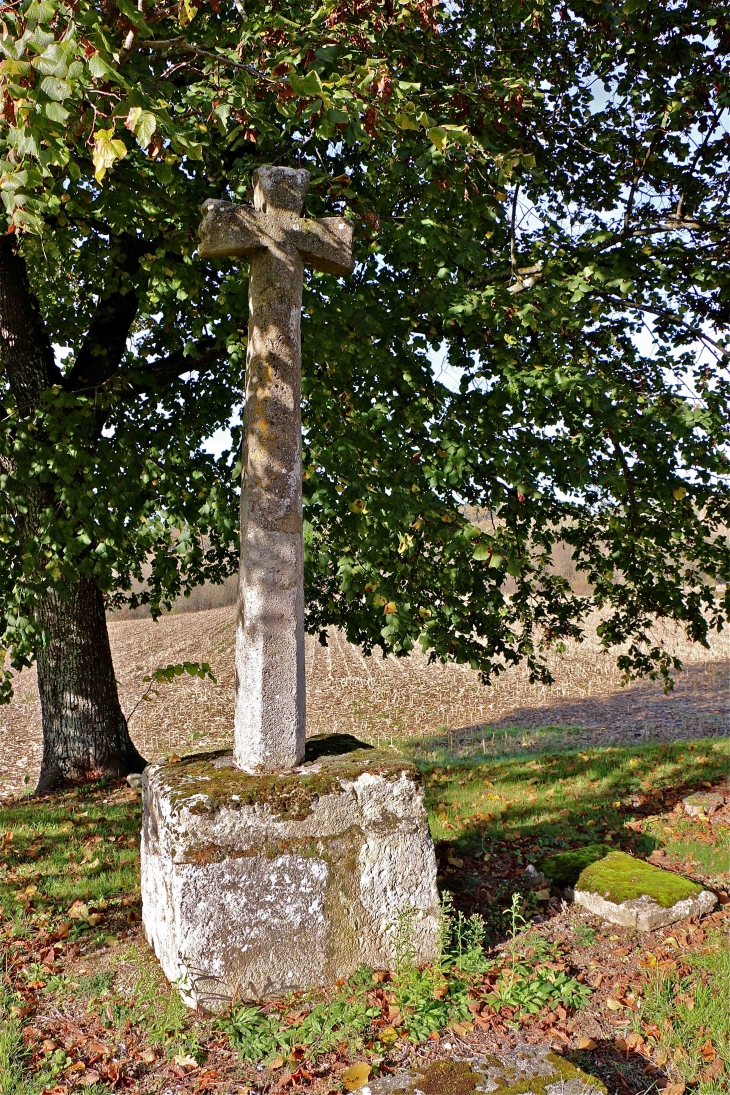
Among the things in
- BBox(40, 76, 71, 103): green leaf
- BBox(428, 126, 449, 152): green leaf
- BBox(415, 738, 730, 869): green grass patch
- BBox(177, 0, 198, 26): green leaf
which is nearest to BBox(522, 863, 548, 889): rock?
BBox(415, 738, 730, 869): green grass patch

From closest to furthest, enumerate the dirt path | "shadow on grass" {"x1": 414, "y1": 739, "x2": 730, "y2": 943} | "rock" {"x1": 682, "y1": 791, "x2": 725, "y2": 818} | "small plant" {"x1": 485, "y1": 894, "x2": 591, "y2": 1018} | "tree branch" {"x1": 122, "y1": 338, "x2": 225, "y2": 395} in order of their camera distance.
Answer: "small plant" {"x1": 485, "y1": 894, "x2": 591, "y2": 1018}
"shadow on grass" {"x1": 414, "y1": 739, "x2": 730, "y2": 943}
"rock" {"x1": 682, "y1": 791, "x2": 725, "y2": 818}
"tree branch" {"x1": 122, "y1": 338, "x2": 225, "y2": 395}
the dirt path

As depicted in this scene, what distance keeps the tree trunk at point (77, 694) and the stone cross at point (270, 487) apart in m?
4.73

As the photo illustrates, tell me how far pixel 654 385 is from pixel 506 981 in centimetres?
593

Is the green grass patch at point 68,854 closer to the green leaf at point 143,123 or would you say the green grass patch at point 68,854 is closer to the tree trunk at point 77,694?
the tree trunk at point 77,694

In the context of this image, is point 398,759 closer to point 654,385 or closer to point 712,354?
point 654,385

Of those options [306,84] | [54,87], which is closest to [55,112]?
[54,87]

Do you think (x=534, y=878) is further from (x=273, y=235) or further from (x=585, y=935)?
(x=273, y=235)

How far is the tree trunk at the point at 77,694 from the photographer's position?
8461mm

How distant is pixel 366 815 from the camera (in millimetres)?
4121

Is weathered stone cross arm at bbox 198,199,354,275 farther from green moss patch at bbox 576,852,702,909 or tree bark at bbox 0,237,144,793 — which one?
tree bark at bbox 0,237,144,793

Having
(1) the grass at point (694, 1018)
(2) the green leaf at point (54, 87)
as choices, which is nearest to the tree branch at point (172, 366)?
(2) the green leaf at point (54, 87)

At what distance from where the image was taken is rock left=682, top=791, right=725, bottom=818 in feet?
22.1

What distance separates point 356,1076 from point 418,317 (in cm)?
588

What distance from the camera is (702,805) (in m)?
6.84
